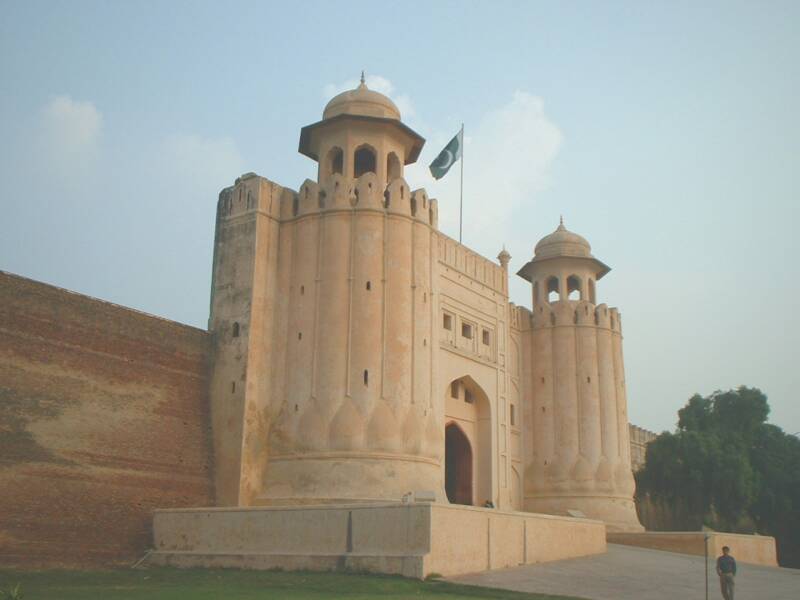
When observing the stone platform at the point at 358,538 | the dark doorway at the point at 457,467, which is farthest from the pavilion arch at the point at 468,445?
the stone platform at the point at 358,538

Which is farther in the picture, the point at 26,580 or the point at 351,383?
the point at 351,383

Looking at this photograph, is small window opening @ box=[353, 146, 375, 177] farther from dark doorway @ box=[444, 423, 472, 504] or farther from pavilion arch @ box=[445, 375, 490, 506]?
dark doorway @ box=[444, 423, 472, 504]

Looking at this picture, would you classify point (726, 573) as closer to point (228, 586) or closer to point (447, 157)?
point (228, 586)

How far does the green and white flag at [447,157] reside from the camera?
29.3 m

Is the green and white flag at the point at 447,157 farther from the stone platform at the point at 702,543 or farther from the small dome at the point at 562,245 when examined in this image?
→ the stone platform at the point at 702,543

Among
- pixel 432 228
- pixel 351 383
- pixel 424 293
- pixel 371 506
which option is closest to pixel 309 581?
pixel 371 506

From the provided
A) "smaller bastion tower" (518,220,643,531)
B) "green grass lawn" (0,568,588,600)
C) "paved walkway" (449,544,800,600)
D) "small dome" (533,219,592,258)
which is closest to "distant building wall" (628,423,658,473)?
"smaller bastion tower" (518,220,643,531)

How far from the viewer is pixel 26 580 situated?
15.5m

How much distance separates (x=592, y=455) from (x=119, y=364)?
1700cm

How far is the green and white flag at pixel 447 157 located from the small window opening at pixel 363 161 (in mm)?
3550

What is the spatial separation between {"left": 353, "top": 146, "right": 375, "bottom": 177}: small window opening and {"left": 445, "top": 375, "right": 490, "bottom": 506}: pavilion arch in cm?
684

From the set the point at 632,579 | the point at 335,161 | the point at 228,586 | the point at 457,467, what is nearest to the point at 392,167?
the point at 335,161

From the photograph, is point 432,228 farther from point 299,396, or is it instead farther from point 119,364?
point 119,364

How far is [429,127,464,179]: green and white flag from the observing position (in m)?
29.3
